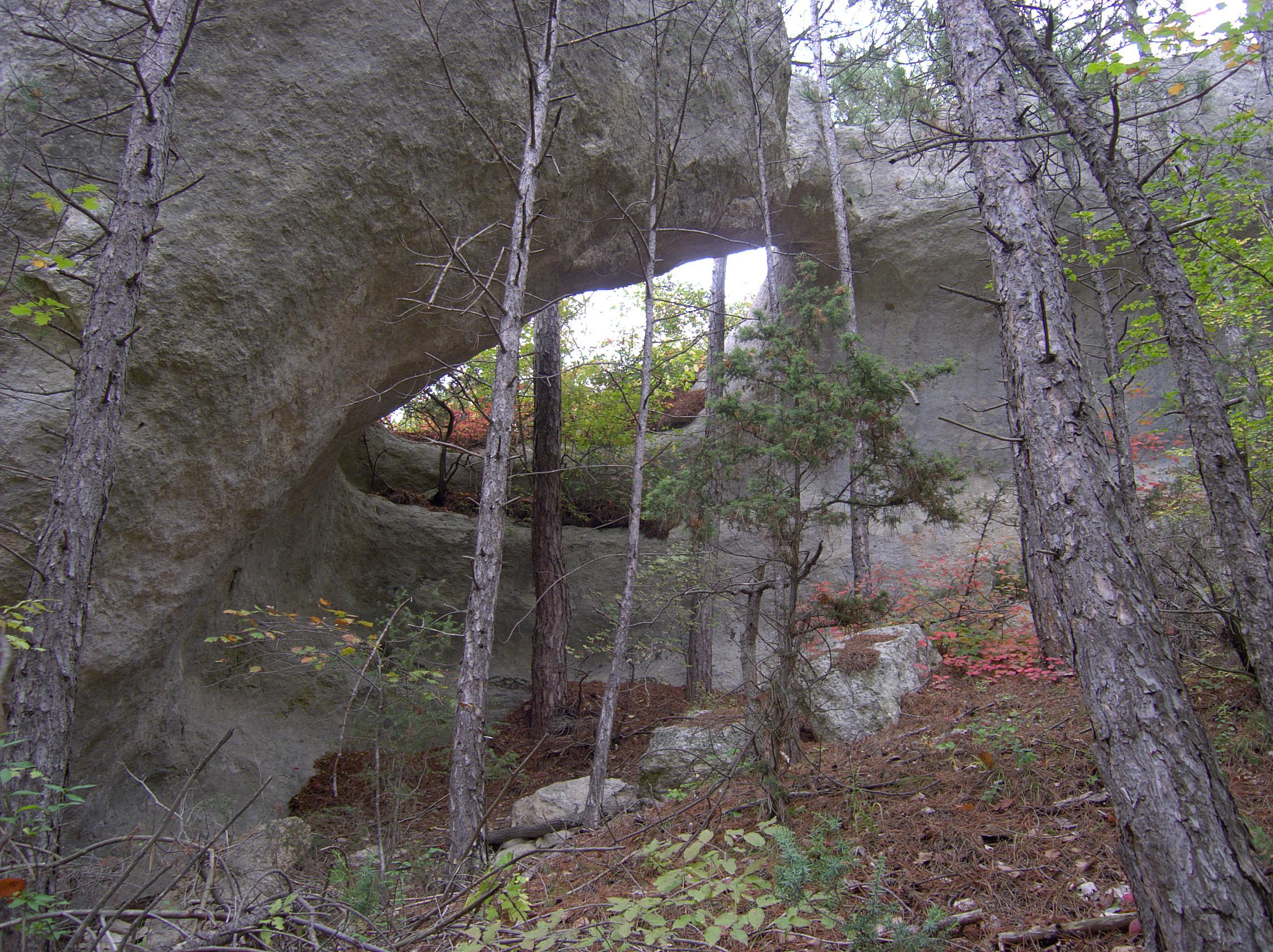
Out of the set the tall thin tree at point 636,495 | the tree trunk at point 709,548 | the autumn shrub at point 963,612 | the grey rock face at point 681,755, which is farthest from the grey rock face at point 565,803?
the autumn shrub at point 963,612

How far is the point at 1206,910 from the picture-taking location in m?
2.88

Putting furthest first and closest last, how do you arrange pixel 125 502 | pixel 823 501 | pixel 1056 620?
pixel 1056 620
pixel 823 501
pixel 125 502

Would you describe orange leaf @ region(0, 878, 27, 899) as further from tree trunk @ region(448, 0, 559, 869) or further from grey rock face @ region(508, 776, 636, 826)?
grey rock face @ region(508, 776, 636, 826)

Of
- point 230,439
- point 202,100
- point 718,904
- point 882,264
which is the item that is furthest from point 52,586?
point 882,264

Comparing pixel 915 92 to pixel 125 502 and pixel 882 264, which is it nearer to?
pixel 882 264

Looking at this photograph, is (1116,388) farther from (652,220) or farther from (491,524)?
(491,524)

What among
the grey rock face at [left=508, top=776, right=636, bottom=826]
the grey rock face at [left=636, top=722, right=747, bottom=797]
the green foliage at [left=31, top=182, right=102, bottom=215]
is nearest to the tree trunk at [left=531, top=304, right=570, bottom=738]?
the grey rock face at [left=508, top=776, right=636, bottom=826]

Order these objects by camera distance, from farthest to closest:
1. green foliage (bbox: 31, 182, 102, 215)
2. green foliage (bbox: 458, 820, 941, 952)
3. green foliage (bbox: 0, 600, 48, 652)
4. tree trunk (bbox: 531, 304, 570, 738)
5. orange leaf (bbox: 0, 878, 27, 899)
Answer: tree trunk (bbox: 531, 304, 570, 738) → green foliage (bbox: 31, 182, 102, 215) → green foliage (bbox: 0, 600, 48, 652) → green foliage (bbox: 458, 820, 941, 952) → orange leaf (bbox: 0, 878, 27, 899)

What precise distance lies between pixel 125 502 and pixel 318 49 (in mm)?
4476

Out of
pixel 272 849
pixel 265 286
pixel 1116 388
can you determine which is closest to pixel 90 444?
pixel 265 286

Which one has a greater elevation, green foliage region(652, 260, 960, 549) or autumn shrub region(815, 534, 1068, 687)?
green foliage region(652, 260, 960, 549)

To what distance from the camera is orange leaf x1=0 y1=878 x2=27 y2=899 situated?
6.57 feet

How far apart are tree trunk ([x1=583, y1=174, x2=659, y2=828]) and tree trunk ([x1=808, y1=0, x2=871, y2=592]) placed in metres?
4.40

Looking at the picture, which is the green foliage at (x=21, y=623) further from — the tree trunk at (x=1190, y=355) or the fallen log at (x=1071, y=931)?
the tree trunk at (x=1190, y=355)
